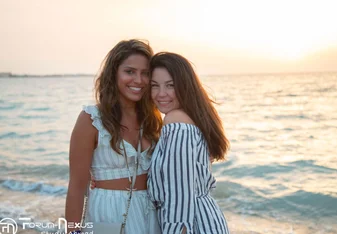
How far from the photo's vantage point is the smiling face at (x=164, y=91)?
2750 millimetres

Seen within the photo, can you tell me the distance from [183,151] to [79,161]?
0.77 metres

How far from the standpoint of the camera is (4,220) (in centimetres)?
685

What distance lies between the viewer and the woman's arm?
2.69 m

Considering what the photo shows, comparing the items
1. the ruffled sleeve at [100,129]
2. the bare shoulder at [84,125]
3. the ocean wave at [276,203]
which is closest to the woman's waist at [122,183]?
the ruffled sleeve at [100,129]

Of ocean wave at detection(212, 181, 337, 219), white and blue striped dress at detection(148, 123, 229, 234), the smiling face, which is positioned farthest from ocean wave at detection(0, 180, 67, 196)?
white and blue striped dress at detection(148, 123, 229, 234)

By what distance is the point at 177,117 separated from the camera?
2641mm

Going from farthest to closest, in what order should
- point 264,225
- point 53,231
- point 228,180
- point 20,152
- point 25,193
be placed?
1. point 20,152
2. point 228,180
3. point 25,193
4. point 264,225
5. point 53,231

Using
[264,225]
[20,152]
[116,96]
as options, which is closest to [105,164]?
[116,96]

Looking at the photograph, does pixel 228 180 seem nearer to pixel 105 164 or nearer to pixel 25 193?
pixel 25 193

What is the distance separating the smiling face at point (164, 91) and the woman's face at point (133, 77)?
0.14m

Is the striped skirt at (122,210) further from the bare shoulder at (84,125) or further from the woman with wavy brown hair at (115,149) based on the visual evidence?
the bare shoulder at (84,125)

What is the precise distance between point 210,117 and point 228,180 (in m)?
8.25

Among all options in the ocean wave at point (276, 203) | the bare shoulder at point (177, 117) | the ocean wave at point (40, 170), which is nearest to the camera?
the bare shoulder at point (177, 117)

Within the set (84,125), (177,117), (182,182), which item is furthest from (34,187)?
(182,182)
